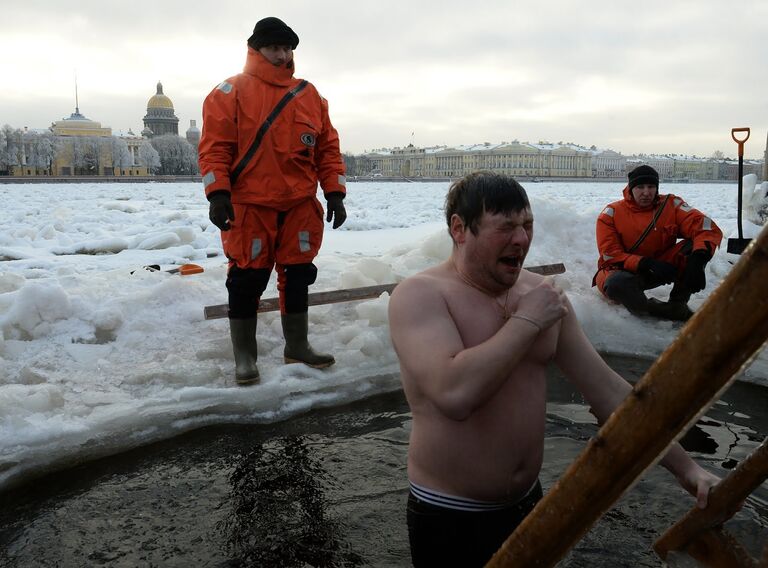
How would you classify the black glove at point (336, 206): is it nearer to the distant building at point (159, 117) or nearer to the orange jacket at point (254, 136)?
the orange jacket at point (254, 136)

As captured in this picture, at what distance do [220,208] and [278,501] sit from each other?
1.65 m

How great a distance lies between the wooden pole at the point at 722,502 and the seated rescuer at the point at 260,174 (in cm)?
263

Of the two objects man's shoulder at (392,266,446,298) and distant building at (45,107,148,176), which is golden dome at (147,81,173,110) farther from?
man's shoulder at (392,266,446,298)

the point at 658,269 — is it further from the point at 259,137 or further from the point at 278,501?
the point at 278,501

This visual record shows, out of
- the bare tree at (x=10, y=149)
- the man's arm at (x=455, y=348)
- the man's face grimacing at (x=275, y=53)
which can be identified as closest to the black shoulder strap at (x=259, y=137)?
the man's face grimacing at (x=275, y=53)

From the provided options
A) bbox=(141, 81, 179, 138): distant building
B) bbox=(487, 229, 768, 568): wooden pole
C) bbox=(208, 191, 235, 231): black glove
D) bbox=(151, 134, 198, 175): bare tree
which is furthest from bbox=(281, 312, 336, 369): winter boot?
bbox=(141, 81, 179, 138): distant building

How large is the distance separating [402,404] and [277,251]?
3.86ft

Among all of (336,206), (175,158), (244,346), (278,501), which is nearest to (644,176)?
(336,206)

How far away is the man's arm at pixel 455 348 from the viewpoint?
57.1 inches

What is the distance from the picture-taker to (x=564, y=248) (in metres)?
6.95

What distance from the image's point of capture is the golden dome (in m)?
128

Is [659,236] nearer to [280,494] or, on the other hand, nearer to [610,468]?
[280,494]

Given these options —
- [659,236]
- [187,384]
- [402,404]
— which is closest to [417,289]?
[402,404]

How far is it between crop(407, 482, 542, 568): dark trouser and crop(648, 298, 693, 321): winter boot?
388 centimetres
